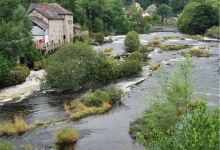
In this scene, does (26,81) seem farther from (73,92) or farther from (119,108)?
(119,108)

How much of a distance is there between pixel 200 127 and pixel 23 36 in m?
39.4

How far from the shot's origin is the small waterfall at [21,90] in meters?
35.8

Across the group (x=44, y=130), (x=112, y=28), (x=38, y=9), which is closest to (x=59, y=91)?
(x=44, y=130)

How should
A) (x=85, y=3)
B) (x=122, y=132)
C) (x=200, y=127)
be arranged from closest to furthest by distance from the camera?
(x=200, y=127), (x=122, y=132), (x=85, y=3)

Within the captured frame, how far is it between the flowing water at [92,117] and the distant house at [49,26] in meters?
12.2

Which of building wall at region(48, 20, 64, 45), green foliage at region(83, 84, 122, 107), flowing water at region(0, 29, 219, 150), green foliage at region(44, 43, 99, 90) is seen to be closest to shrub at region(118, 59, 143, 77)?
flowing water at region(0, 29, 219, 150)

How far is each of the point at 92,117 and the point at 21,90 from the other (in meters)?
12.5

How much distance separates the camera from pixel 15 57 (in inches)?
1783

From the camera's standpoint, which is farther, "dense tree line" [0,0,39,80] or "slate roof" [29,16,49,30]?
"slate roof" [29,16,49,30]

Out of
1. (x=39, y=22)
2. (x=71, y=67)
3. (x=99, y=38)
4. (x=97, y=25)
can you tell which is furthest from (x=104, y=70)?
(x=97, y=25)

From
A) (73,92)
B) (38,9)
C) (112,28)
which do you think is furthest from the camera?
(112,28)

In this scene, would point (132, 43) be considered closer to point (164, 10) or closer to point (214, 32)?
point (214, 32)

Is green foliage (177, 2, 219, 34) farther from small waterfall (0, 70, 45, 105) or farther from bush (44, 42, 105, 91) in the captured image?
small waterfall (0, 70, 45, 105)

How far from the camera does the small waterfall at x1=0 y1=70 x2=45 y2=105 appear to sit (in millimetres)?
35781
